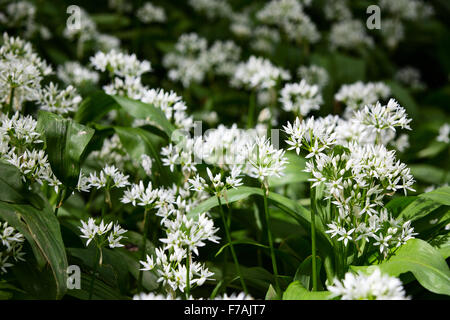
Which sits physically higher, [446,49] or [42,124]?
[446,49]

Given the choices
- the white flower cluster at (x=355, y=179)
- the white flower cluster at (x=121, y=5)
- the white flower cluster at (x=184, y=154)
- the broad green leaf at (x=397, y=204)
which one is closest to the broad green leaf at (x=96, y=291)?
the white flower cluster at (x=184, y=154)

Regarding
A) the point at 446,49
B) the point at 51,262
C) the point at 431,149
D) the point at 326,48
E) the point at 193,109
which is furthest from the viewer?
the point at 446,49

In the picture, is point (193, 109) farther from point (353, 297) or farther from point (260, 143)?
point (353, 297)

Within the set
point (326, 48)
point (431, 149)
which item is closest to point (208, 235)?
point (431, 149)

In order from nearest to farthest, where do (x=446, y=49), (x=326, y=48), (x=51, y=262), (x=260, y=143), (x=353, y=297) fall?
(x=353, y=297) < (x=51, y=262) < (x=260, y=143) < (x=326, y=48) < (x=446, y=49)

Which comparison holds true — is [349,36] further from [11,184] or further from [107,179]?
[11,184]

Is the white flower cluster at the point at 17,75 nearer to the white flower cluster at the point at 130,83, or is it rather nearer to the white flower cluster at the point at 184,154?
the white flower cluster at the point at 130,83

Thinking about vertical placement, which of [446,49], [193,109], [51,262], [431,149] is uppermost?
[446,49]

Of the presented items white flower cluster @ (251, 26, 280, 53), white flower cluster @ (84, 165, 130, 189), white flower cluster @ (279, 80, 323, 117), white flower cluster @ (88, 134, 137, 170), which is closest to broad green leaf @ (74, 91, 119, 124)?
white flower cluster @ (88, 134, 137, 170)
